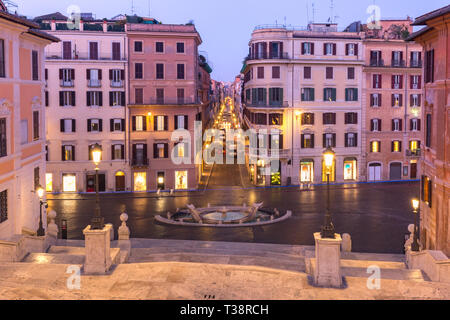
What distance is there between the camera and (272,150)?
56562 millimetres

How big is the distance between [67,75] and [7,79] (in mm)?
28807

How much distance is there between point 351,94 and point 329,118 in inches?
145

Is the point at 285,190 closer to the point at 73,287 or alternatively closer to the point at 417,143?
the point at 417,143

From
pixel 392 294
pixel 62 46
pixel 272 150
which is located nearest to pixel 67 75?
pixel 62 46

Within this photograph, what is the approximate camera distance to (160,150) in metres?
54.6

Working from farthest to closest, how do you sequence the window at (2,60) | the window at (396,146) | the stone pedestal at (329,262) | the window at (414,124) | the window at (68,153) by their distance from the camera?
the window at (414,124) → the window at (396,146) → the window at (68,153) → the window at (2,60) → the stone pedestal at (329,262)

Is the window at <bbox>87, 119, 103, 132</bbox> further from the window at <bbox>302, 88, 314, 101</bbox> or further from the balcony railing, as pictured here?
the window at <bbox>302, 88, 314, 101</bbox>

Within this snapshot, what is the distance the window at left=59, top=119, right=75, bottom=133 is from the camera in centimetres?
5275

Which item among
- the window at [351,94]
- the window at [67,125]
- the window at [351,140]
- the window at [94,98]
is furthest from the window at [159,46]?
the window at [351,140]

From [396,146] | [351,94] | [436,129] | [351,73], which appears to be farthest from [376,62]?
[436,129]

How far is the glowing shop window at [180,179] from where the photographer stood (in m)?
55.2

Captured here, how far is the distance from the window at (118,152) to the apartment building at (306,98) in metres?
14.2

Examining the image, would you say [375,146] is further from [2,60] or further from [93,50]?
[2,60]

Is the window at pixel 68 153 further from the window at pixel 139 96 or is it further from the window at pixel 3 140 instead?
the window at pixel 3 140
